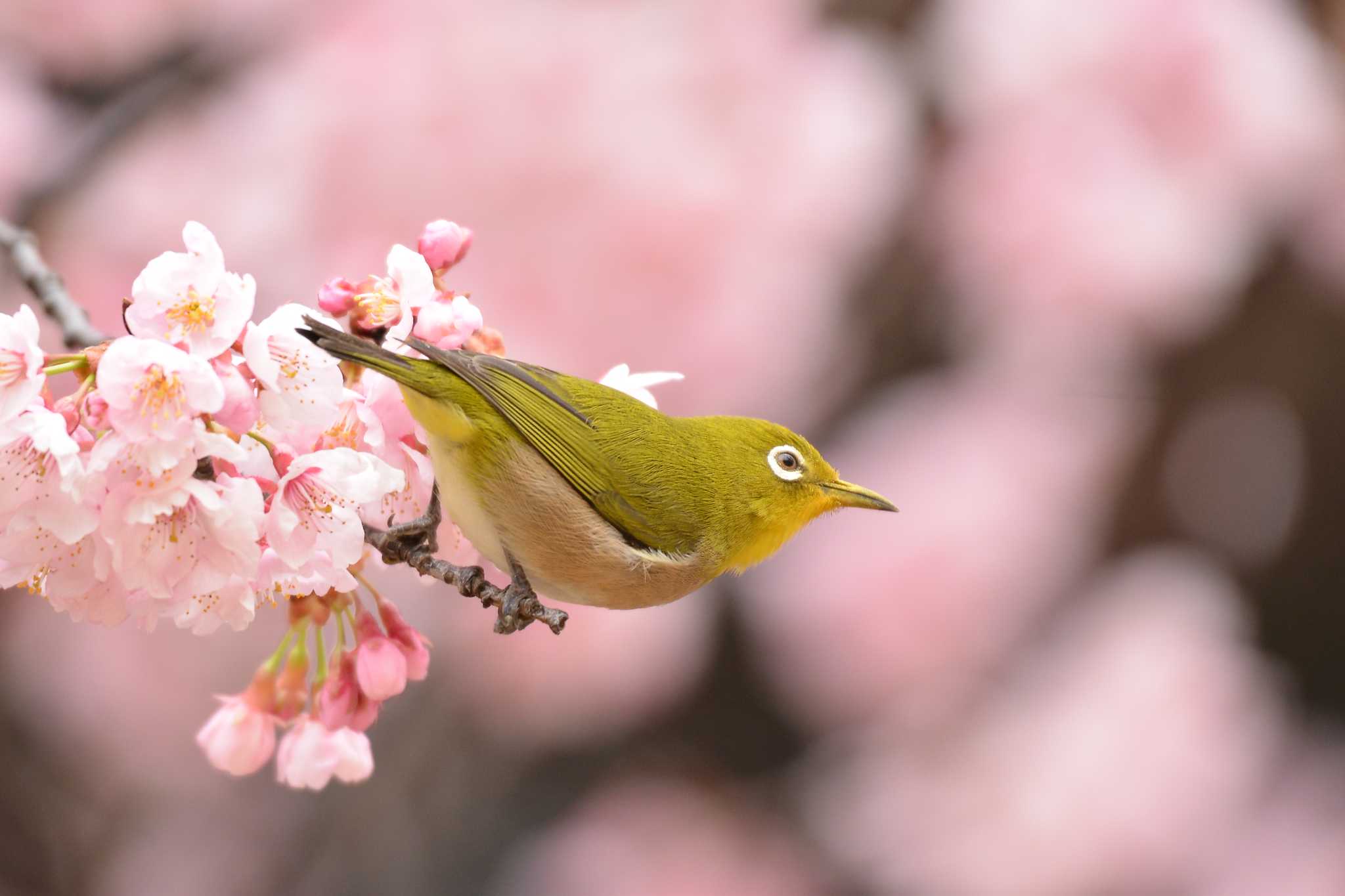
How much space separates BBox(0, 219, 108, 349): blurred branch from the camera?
104 cm

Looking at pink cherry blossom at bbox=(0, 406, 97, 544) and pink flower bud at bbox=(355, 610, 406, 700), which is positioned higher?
pink cherry blossom at bbox=(0, 406, 97, 544)

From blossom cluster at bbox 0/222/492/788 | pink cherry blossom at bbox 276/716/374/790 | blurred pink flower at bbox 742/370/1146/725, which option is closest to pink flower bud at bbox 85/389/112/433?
blossom cluster at bbox 0/222/492/788

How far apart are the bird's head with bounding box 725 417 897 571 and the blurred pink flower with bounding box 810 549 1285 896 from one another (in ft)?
6.29

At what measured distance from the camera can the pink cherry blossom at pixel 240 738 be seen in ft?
3.36

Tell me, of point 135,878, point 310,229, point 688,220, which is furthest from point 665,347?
point 135,878

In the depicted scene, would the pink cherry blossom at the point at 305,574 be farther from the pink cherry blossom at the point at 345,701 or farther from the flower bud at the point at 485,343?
the flower bud at the point at 485,343

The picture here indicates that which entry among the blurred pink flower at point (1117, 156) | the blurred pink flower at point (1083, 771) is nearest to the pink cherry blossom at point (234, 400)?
the blurred pink flower at point (1117, 156)

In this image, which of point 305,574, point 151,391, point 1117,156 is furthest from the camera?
point 1117,156

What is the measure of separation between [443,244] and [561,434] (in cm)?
20

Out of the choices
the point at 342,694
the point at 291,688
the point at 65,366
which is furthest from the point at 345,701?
the point at 65,366

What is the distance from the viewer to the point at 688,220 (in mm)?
2340

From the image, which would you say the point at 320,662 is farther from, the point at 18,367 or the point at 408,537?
the point at 18,367

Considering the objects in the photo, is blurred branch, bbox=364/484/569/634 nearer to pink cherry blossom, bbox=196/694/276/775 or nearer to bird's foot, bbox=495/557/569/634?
bird's foot, bbox=495/557/569/634

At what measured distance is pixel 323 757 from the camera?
38.6 inches
